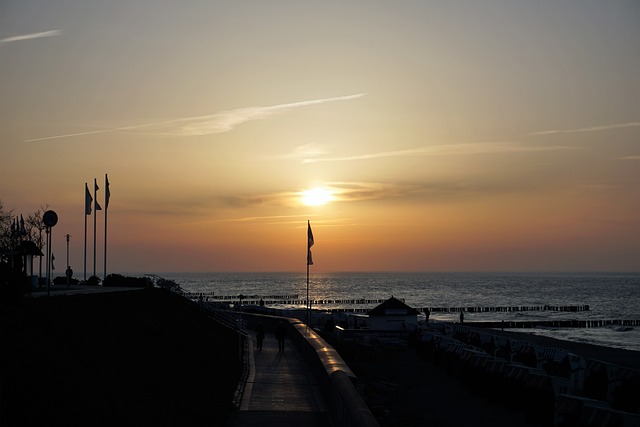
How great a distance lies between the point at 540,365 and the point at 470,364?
2.72m

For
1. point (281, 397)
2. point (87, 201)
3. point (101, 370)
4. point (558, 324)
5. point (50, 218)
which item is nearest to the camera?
point (101, 370)

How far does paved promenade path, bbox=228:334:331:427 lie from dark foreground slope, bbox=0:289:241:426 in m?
0.54

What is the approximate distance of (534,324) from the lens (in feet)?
314

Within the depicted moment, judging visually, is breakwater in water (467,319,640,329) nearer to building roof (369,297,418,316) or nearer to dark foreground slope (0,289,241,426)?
building roof (369,297,418,316)

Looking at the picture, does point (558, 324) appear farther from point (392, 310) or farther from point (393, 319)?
point (393, 319)

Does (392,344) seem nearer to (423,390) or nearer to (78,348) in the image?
(423,390)

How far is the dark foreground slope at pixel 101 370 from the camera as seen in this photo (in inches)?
432

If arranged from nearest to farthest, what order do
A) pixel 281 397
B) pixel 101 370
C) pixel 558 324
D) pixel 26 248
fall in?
pixel 101 370 < pixel 281 397 < pixel 26 248 < pixel 558 324

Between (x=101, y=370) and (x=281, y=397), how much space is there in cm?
397

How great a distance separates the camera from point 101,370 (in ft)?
48.9

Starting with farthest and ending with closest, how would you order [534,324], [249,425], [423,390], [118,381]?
[534,324] < [423,390] < [118,381] < [249,425]

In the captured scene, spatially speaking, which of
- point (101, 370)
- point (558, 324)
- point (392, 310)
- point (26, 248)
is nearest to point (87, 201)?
point (26, 248)

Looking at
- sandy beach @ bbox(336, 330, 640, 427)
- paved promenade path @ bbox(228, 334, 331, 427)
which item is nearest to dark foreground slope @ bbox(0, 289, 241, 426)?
paved promenade path @ bbox(228, 334, 331, 427)

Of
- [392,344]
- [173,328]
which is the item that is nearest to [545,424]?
[173,328]
